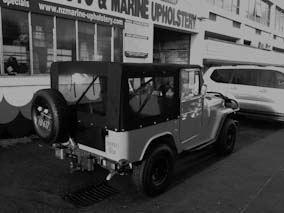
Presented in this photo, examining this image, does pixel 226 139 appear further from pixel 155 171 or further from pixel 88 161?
pixel 88 161

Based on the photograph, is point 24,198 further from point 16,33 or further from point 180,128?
point 16,33

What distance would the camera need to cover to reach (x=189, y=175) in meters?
4.86

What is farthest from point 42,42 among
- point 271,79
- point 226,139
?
point 271,79

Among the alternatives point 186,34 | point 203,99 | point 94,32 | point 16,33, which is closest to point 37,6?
point 16,33

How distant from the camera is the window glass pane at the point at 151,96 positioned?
11.7 feet

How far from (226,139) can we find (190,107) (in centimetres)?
169

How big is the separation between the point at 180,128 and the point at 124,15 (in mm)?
7176

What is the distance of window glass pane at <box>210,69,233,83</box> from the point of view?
9820mm

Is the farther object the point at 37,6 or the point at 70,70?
the point at 37,6

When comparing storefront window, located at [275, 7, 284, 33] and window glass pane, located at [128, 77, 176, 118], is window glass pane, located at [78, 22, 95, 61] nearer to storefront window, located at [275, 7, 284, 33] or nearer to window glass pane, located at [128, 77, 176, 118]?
window glass pane, located at [128, 77, 176, 118]

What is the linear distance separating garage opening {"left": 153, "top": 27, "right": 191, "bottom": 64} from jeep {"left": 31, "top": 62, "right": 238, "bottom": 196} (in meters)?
12.0

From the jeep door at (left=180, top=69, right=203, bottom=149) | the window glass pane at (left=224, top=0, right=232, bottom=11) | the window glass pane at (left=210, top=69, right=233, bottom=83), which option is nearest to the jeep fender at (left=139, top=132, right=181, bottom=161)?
the jeep door at (left=180, top=69, right=203, bottom=149)

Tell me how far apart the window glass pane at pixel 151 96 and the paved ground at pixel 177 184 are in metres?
1.22

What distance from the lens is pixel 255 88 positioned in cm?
916
